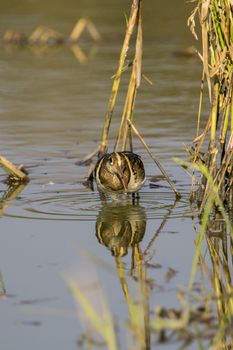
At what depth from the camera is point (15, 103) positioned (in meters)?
12.4

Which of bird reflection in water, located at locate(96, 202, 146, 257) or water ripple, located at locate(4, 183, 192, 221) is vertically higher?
water ripple, located at locate(4, 183, 192, 221)

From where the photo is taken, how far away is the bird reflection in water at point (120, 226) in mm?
6605

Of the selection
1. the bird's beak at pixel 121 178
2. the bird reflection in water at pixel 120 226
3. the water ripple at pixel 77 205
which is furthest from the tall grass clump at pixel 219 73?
the bird's beak at pixel 121 178

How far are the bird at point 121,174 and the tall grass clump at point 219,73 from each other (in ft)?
1.85

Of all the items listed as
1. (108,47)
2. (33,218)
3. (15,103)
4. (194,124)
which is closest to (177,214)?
(33,218)

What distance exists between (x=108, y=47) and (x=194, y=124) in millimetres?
6704

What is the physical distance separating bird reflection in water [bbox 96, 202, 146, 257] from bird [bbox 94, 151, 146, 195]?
0.46ft

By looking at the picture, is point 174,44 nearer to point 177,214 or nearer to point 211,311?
point 177,214

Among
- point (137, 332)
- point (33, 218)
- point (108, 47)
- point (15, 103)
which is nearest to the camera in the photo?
point (137, 332)

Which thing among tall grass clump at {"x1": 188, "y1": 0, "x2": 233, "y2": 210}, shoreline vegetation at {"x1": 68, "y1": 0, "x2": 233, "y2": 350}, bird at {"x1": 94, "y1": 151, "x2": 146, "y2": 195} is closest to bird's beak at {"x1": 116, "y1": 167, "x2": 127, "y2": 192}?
bird at {"x1": 94, "y1": 151, "x2": 146, "y2": 195}

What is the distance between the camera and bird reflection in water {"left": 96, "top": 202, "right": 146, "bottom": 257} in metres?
6.61

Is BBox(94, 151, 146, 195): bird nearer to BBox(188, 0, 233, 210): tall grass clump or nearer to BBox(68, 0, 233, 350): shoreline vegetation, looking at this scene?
BBox(68, 0, 233, 350): shoreline vegetation

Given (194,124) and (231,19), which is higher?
(231,19)

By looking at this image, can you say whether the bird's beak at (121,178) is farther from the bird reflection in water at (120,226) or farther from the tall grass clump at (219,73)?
the tall grass clump at (219,73)
